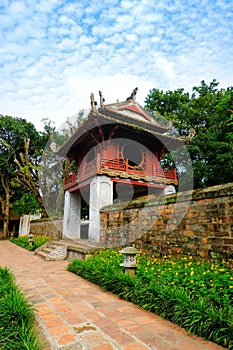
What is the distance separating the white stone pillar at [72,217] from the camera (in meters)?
14.0

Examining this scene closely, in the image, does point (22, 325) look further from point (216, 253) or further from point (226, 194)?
point (226, 194)

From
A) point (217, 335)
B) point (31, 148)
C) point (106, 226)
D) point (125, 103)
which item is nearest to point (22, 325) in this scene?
point (217, 335)

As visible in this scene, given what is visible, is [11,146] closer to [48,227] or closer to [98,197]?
[48,227]

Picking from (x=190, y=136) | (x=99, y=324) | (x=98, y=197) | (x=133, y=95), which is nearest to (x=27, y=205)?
(x=98, y=197)

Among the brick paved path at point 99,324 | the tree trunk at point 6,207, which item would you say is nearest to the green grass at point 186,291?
the brick paved path at point 99,324

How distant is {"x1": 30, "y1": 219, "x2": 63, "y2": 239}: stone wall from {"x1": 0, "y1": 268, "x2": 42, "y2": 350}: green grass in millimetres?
12068

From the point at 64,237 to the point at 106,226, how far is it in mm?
5824

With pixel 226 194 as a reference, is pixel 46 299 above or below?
below

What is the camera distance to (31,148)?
80.1 ft

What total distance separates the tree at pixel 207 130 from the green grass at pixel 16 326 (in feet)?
38.9

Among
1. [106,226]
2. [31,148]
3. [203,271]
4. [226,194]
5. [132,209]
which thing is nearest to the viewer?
[203,271]

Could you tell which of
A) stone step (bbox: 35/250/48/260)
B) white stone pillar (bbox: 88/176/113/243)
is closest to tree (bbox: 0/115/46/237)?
stone step (bbox: 35/250/48/260)

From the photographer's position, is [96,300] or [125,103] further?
[125,103]

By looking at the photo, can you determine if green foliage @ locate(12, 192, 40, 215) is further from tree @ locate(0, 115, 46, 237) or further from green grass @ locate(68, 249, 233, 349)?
green grass @ locate(68, 249, 233, 349)
